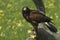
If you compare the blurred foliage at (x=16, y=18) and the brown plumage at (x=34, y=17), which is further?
the blurred foliage at (x=16, y=18)

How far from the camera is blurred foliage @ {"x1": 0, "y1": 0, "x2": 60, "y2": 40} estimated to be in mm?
10859

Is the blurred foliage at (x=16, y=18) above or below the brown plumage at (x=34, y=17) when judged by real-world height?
above

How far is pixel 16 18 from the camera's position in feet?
41.1

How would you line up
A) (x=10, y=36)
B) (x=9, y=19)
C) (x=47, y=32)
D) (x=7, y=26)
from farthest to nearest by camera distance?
(x=9, y=19) < (x=7, y=26) < (x=10, y=36) < (x=47, y=32)

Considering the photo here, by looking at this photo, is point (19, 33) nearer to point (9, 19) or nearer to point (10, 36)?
point (10, 36)

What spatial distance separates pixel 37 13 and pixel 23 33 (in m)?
3.68

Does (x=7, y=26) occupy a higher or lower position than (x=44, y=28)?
higher

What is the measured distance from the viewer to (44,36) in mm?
7621

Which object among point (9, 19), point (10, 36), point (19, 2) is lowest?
point (10, 36)

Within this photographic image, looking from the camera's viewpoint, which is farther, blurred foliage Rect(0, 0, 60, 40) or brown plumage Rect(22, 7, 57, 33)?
blurred foliage Rect(0, 0, 60, 40)

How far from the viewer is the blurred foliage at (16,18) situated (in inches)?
428

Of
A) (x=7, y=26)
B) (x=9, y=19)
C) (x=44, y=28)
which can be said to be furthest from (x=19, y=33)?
(x=44, y=28)

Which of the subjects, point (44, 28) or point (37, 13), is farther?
point (44, 28)

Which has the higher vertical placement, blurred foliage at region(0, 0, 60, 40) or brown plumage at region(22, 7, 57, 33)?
blurred foliage at region(0, 0, 60, 40)
